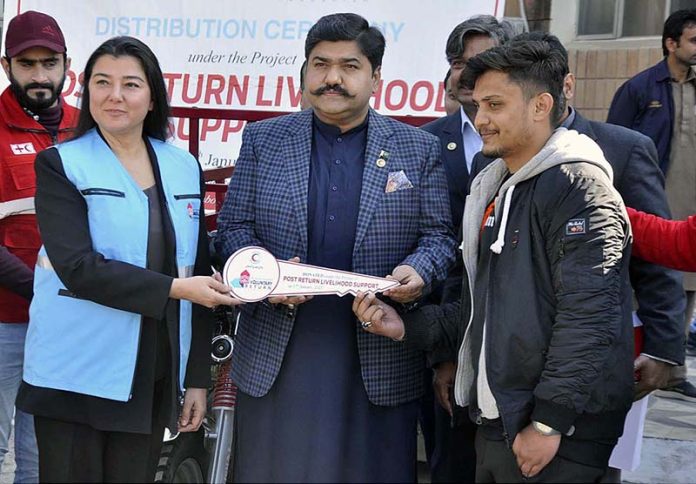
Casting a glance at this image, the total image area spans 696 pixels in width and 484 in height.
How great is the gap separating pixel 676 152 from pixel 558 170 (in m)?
3.21

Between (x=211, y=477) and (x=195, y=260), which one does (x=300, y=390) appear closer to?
(x=195, y=260)

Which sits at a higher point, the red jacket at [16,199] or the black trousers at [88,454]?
the red jacket at [16,199]

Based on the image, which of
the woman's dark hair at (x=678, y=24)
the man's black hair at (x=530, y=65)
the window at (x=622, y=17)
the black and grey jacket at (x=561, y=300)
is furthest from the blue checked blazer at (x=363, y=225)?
the window at (x=622, y=17)

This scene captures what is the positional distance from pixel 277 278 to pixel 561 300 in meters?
0.78

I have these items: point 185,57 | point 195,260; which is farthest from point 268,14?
point 195,260

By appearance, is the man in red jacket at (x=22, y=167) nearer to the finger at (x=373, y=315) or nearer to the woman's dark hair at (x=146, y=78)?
the woman's dark hair at (x=146, y=78)

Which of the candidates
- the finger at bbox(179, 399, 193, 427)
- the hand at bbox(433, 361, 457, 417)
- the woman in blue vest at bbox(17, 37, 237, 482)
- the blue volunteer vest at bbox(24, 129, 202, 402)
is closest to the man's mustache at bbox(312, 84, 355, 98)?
the woman in blue vest at bbox(17, 37, 237, 482)

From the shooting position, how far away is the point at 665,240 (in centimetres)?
274

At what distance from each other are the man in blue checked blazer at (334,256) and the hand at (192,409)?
13 cm

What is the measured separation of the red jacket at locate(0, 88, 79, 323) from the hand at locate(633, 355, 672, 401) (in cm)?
209

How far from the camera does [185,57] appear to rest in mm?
5715

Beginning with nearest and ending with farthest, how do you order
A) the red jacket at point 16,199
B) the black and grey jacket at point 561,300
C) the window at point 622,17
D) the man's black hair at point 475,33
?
the black and grey jacket at point 561,300
the red jacket at point 16,199
the man's black hair at point 475,33
the window at point 622,17

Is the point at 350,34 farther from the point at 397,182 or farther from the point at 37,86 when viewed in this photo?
the point at 37,86

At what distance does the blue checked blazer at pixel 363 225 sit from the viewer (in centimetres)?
279
